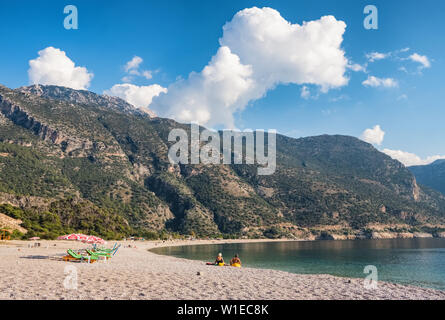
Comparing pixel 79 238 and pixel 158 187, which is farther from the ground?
pixel 158 187

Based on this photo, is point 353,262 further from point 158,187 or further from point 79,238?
point 158,187

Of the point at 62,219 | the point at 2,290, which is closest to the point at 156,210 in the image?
the point at 62,219

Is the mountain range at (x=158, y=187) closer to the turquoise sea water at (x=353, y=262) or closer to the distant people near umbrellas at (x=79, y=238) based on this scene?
the turquoise sea water at (x=353, y=262)

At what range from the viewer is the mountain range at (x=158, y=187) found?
314ft

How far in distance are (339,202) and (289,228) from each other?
27135 millimetres

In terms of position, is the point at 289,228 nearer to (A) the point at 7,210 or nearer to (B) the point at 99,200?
(B) the point at 99,200

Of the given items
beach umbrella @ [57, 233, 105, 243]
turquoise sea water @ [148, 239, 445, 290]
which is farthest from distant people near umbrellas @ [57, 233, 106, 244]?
turquoise sea water @ [148, 239, 445, 290]

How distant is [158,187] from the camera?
138 m

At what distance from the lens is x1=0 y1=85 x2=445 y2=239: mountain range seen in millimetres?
95812

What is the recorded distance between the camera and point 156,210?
120 m

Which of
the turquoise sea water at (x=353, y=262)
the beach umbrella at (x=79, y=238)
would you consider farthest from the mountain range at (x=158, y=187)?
the beach umbrella at (x=79, y=238)

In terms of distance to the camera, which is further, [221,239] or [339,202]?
[339,202]

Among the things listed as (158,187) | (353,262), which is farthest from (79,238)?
(158,187)

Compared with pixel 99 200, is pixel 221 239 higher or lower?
lower
